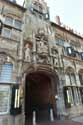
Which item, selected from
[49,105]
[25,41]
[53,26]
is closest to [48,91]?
[49,105]

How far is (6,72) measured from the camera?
7836 mm

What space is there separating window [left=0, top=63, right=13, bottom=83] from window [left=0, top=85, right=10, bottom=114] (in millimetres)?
480

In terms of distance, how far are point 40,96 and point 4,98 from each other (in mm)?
5183

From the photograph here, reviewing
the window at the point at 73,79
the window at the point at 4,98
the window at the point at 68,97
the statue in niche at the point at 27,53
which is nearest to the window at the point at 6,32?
the statue in niche at the point at 27,53

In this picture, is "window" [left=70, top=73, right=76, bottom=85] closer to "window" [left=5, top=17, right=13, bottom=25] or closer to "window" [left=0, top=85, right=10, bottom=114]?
"window" [left=0, top=85, right=10, bottom=114]

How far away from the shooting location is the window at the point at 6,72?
7.55m

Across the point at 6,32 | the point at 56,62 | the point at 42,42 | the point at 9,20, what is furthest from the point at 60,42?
the point at 6,32

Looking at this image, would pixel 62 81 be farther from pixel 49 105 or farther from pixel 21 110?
pixel 21 110

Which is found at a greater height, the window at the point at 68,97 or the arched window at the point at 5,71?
the arched window at the point at 5,71

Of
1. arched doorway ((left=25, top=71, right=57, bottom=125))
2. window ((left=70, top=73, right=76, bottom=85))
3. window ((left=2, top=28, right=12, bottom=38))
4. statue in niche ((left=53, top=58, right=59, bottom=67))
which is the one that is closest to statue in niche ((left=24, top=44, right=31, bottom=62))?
arched doorway ((left=25, top=71, right=57, bottom=125))

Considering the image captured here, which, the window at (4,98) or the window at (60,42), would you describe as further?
the window at (60,42)

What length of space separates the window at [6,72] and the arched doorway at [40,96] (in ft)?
7.10

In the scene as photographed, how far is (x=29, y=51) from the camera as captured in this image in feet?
30.5

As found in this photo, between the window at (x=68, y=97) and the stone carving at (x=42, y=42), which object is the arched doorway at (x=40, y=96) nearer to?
the window at (x=68, y=97)
